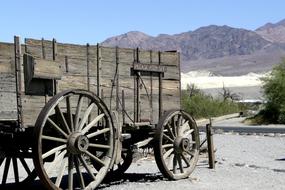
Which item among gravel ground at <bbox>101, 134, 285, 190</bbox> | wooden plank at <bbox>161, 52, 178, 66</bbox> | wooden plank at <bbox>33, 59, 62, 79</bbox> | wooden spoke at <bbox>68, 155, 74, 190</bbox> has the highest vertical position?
wooden plank at <bbox>161, 52, 178, 66</bbox>

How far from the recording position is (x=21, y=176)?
48.4 ft

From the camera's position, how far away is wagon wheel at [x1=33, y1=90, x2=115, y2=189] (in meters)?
9.25

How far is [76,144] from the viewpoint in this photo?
9.79 meters

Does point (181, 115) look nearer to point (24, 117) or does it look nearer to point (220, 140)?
point (24, 117)

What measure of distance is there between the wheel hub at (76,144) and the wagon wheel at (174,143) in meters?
2.41

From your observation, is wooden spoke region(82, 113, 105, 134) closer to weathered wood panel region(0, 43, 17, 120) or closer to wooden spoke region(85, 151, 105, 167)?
wooden spoke region(85, 151, 105, 167)

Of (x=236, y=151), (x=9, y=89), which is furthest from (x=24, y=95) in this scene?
(x=236, y=151)

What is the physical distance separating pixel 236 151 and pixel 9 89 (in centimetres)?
1369

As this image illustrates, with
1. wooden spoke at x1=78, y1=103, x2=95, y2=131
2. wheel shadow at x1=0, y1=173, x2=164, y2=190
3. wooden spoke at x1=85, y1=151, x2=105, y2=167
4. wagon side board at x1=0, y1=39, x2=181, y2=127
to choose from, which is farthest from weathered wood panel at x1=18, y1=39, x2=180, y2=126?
wheel shadow at x1=0, y1=173, x2=164, y2=190

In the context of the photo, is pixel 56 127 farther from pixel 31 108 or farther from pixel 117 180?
pixel 117 180

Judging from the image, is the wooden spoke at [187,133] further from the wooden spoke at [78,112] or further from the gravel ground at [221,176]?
the wooden spoke at [78,112]

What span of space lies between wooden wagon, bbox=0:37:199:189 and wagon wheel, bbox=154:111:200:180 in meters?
0.02

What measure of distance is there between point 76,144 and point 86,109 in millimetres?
883

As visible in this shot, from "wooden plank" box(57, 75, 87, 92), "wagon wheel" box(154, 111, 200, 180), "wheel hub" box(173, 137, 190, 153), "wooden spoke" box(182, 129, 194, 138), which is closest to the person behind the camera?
"wooden plank" box(57, 75, 87, 92)
